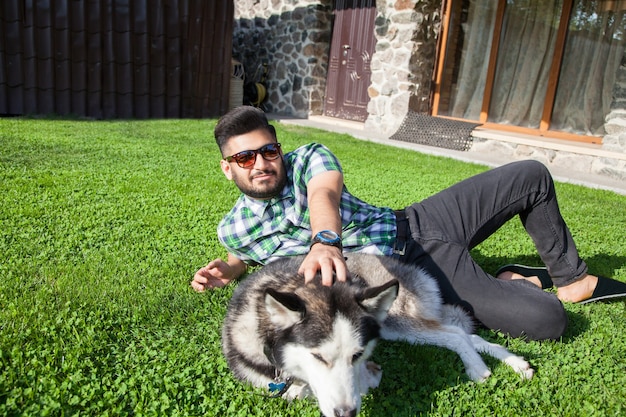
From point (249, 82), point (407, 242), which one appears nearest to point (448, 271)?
point (407, 242)

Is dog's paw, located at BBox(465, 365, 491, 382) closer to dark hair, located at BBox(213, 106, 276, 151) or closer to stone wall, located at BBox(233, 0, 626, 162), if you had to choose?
dark hair, located at BBox(213, 106, 276, 151)

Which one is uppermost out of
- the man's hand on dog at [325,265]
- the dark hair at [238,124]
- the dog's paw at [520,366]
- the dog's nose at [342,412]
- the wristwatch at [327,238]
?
the dark hair at [238,124]

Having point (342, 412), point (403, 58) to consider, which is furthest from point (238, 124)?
point (403, 58)

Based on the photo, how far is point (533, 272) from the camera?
364 cm

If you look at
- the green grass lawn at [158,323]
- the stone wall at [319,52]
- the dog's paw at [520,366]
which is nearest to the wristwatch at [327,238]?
the green grass lawn at [158,323]

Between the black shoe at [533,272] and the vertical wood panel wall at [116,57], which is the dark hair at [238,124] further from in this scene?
the vertical wood panel wall at [116,57]

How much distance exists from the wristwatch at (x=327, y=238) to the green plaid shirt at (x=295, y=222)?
0.64 meters

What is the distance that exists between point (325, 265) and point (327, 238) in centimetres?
15

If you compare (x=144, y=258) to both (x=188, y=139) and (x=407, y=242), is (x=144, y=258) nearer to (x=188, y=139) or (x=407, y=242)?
(x=407, y=242)

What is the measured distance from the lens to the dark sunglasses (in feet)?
9.02

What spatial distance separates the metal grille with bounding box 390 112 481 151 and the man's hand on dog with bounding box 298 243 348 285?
7.92 metres

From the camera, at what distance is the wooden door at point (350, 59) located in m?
11.8

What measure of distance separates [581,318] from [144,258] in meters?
3.09

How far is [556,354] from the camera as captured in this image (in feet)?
8.67
